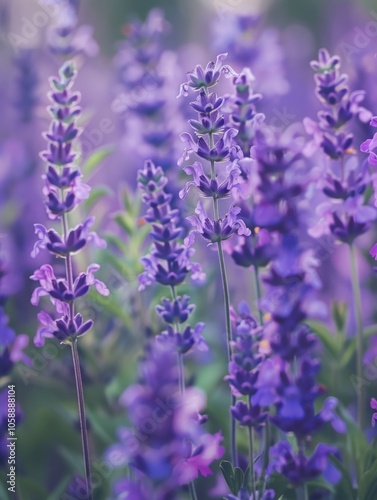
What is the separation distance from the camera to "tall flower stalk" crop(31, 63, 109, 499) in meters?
1.13

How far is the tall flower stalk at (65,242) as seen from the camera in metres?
1.13

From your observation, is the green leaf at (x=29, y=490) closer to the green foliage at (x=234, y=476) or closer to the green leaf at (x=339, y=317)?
the green foliage at (x=234, y=476)

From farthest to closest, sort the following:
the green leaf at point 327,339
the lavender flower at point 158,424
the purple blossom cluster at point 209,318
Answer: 1. the green leaf at point 327,339
2. the purple blossom cluster at point 209,318
3. the lavender flower at point 158,424

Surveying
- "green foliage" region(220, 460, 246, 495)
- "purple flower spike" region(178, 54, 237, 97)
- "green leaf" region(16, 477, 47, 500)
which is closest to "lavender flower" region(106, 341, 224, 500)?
"green foliage" region(220, 460, 246, 495)

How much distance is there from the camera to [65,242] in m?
1.18

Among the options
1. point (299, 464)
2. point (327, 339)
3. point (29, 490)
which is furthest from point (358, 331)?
point (29, 490)

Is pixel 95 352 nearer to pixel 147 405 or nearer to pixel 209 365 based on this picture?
pixel 209 365

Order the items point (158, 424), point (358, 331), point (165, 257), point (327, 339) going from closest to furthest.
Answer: point (158, 424) < point (165, 257) < point (358, 331) < point (327, 339)

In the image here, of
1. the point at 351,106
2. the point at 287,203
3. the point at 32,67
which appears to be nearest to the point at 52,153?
the point at 287,203

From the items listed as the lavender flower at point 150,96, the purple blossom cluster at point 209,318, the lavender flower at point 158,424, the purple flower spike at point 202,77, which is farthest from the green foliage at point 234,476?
the lavender flower at point 150,96

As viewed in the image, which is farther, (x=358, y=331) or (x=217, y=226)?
(x=358, y=331)

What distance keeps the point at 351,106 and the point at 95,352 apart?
34.1 inches

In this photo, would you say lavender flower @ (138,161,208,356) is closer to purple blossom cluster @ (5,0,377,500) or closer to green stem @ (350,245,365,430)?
purple blossom cluster @ (5,0,377,500)

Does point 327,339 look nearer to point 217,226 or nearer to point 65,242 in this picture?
point 217,226
